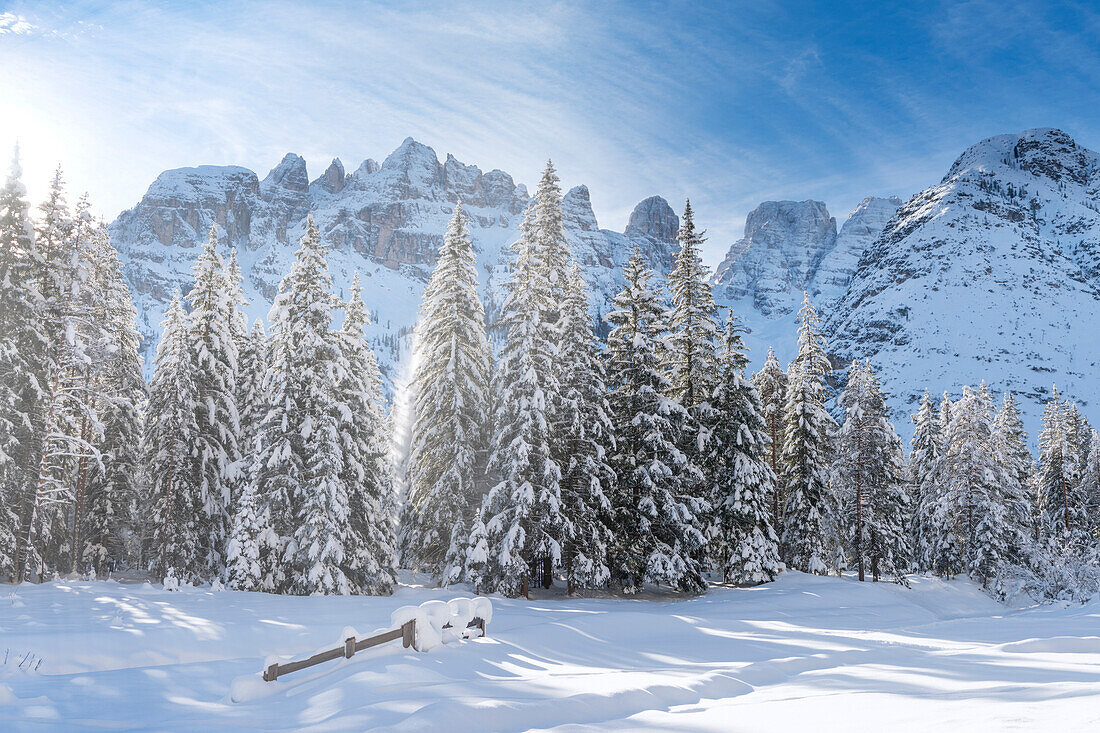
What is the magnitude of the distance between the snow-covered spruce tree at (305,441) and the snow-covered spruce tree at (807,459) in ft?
76.6

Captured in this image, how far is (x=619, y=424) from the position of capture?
26.3 meters

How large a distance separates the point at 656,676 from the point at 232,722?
5.92 m

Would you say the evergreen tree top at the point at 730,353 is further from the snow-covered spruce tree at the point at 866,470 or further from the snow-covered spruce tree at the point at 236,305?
the snow-covered spruce tree at the point at 236,305

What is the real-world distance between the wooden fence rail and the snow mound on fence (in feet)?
0.41

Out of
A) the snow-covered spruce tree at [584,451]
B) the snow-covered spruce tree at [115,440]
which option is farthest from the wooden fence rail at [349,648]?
the snow-covered spruce tree at [115,440]

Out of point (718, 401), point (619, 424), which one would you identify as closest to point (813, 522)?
point (718, 401)

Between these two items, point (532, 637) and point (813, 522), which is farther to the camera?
point (813, 522)

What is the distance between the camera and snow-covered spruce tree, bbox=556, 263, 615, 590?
23.6 m

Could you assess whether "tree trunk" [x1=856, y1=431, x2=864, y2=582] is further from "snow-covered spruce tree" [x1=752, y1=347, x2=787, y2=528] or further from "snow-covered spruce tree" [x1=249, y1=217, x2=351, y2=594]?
"snow-covered spruce tree" [x1=249, y1=217, x2=351, y2=594]

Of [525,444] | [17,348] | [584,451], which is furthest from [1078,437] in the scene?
[17,348]

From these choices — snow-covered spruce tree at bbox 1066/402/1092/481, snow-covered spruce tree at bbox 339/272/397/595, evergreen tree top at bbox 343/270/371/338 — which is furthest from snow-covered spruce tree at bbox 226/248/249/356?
snow-covered spruce tree at bbox 1066/402/1092/481

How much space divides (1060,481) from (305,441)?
55.9 meters

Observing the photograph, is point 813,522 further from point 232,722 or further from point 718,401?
point 232,722

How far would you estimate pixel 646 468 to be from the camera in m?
24.7
